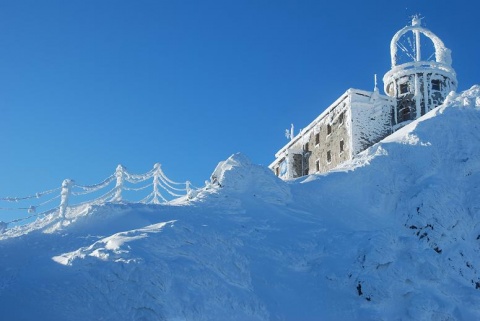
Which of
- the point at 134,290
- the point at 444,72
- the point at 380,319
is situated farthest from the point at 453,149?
the point at 444,72

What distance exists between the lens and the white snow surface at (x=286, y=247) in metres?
12.4

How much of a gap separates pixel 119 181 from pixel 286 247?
22.7 feet

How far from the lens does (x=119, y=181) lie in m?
19.5

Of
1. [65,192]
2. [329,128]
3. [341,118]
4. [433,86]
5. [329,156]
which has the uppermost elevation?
[433,86]

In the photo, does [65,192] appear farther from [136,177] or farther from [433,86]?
[433,86]

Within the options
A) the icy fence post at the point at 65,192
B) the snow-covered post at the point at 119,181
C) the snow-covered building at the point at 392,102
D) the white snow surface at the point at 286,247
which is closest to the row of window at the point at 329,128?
the snow-covered building at the point at 392,102

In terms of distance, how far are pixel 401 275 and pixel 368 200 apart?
14.9 feet

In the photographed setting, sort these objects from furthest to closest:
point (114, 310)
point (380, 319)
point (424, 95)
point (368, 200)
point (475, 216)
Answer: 1. point (424, 95)
2. point (368, 200)
3. point (475, 216)
4. point (380, 319)
5. point (114, 310)

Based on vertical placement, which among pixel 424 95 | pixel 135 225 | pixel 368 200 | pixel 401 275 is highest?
pixel 424 95

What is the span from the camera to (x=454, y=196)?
62.7 ft

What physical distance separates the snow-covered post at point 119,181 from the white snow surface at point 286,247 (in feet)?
8.13

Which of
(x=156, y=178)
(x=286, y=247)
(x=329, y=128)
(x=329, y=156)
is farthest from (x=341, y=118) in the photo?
(x=286, y=247)

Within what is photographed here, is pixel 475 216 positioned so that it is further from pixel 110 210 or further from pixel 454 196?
pixel 110 210

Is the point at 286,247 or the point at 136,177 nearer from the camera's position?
the point at 286,247
